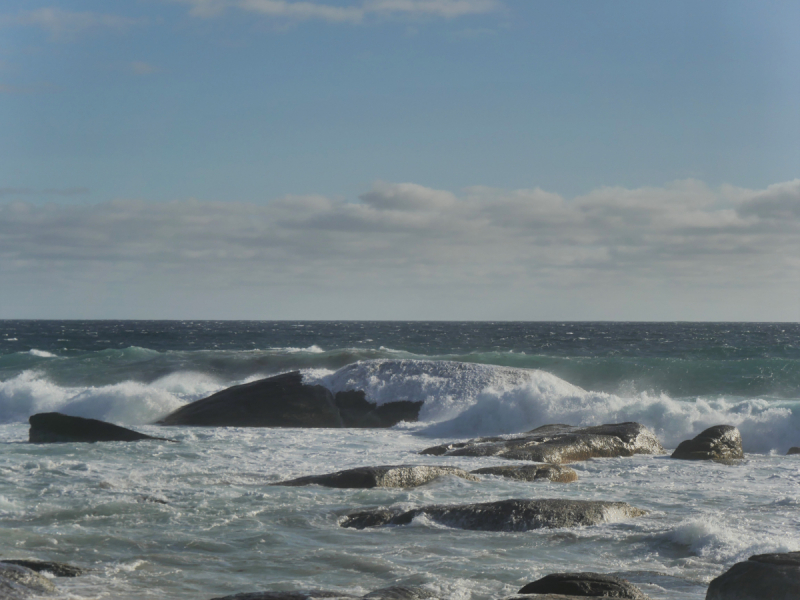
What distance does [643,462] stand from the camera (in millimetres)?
15125

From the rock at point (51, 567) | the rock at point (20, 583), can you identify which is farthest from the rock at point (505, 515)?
the rock at point (20, 583)

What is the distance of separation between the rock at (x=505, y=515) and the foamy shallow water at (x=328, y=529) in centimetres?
24

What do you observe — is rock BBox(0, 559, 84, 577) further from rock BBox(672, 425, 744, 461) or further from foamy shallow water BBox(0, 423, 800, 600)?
rock BBox(672, 425, 744, 461)

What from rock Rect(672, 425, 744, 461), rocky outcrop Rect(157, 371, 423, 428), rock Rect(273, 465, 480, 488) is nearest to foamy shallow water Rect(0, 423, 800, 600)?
rock Rect(273, 465, 480, 488)

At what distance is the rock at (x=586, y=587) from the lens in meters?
6.12

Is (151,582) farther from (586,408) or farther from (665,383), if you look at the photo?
(665,383)

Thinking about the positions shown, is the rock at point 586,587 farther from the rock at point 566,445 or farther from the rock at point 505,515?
the rock at point 566,445

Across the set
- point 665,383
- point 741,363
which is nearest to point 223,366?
point 665,383

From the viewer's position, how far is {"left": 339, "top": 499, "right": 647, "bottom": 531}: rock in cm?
947

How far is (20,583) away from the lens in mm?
6453

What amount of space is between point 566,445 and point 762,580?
376 inches

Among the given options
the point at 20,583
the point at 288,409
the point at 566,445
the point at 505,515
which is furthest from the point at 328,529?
the point at 288,409

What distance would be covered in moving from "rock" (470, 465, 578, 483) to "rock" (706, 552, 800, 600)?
6.75m

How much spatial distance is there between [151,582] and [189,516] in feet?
9.49
